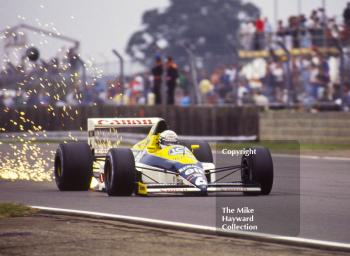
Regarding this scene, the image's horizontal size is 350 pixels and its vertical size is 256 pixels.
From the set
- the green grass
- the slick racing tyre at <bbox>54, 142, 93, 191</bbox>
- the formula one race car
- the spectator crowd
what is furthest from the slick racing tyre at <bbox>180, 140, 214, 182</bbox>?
the spectator crowd

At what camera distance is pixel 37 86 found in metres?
33.6

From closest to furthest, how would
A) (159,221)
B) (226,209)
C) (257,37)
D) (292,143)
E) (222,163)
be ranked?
(159,221) → (226,209) → (222,163) → (292,143) → (257,37)

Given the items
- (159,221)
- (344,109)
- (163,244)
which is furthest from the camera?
(344,109)

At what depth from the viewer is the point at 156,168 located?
13641mm

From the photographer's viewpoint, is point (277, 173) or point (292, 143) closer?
point (277, 173)

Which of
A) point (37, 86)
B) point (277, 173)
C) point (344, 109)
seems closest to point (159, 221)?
point (277, 173)

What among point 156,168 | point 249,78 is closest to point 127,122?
point 156,168

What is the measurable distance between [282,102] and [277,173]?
10.1m

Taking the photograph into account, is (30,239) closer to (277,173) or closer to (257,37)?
(277,173)

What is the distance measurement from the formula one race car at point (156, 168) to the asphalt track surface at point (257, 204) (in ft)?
0.47

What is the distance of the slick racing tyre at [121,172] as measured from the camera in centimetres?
1298

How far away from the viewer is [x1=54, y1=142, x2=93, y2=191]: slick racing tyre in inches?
554

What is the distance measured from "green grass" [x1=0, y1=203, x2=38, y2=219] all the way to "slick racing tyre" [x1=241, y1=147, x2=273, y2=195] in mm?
2937

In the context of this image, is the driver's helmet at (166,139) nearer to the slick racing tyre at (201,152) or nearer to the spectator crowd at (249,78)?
the slick racing tyre at (201,152)
